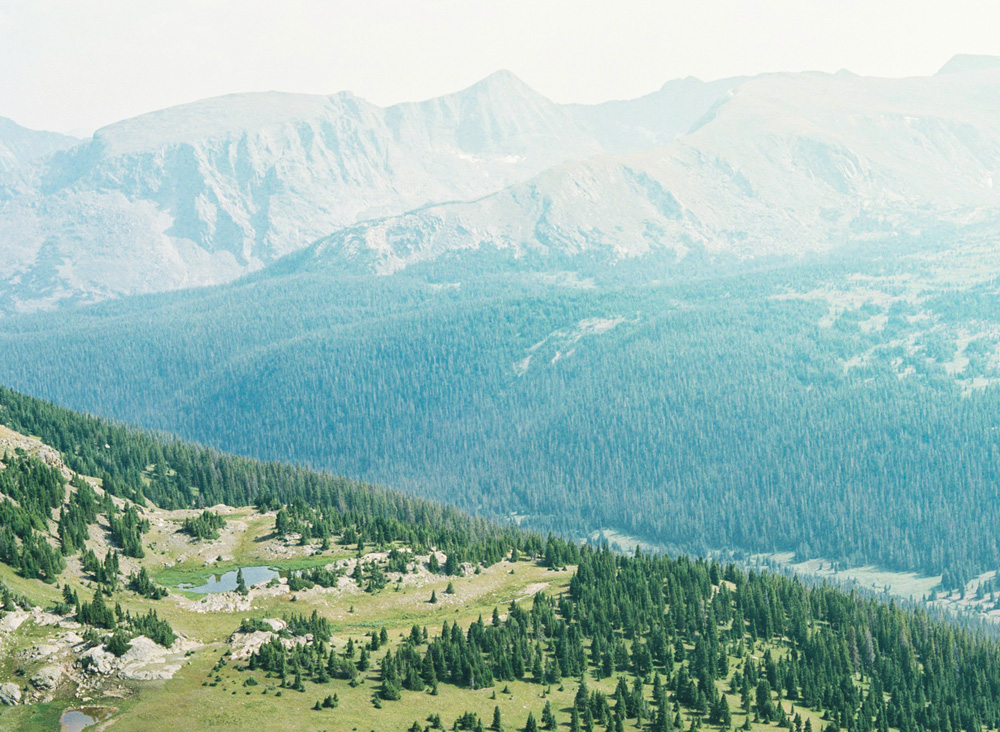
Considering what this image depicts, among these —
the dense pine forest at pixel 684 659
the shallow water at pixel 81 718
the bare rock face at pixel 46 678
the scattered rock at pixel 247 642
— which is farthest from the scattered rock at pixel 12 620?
the dense pine forest at pixel 684 659

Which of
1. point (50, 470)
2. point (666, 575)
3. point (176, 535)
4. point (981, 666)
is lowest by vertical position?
point (981, 666)

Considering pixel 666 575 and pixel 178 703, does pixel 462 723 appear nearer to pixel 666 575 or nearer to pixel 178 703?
pixel 178 703

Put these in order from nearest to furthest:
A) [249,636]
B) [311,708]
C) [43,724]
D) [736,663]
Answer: [43,724] → [311,708] → [249,636] → [736,663]

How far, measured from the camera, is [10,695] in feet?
382

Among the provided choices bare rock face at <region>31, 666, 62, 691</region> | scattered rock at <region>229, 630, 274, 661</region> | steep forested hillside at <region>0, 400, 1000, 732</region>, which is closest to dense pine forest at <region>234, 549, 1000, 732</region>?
steep forested hillside at <region>0, 400, 1000, 732</region>

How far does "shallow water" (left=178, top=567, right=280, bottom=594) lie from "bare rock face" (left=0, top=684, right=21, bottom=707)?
4812 centimetres

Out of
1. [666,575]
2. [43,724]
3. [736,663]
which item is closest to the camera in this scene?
[43,724]

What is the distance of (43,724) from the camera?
113625 mm

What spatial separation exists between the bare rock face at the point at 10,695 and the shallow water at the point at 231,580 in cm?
4812

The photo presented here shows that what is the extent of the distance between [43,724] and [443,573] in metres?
82.3

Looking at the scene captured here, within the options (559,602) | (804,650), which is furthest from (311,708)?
(804,650)

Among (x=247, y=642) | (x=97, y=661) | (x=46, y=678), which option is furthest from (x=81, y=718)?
(x=247, y=642)

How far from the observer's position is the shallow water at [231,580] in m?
167

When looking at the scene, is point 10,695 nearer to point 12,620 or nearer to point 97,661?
point 97,661
